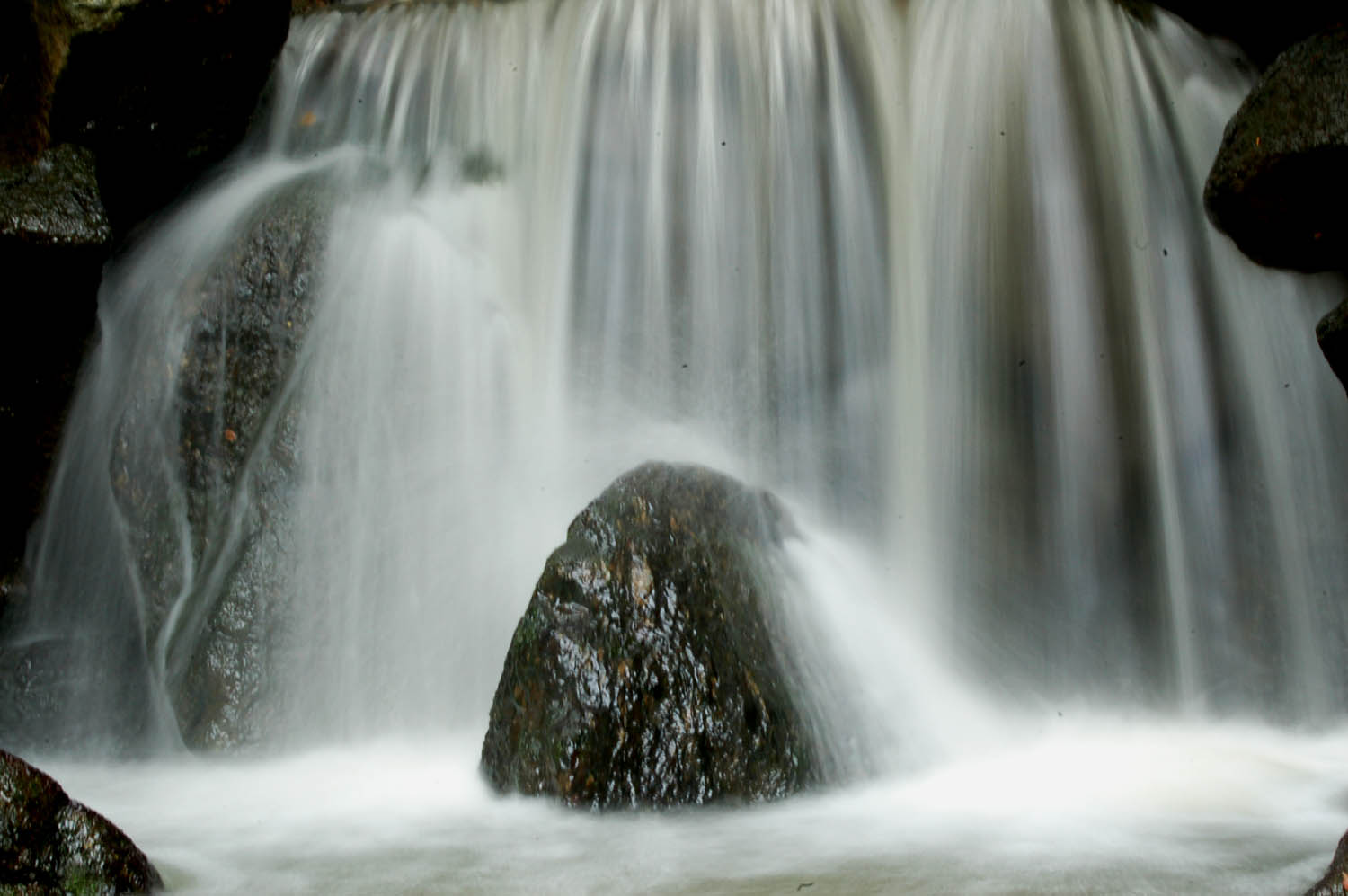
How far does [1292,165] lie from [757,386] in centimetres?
265

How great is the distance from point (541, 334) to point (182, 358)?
1731mm

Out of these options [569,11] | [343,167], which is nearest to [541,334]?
[343,167]

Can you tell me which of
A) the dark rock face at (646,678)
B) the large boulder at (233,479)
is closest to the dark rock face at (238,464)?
the large boulder at (233,479)

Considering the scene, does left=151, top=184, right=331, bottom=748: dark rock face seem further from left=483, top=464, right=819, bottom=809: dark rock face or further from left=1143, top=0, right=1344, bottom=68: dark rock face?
left=1143, top=0, right=1344, bottom=68: dark rock face

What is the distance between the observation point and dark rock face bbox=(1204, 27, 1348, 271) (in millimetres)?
5008

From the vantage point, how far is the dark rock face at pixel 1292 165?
5.01 m

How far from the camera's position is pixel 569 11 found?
6.61 metres

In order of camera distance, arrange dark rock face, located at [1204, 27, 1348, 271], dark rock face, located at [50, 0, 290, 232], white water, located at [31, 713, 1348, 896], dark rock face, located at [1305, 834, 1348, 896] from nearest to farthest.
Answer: dark rock face, located at [1305, 834, 1348, 896] < white water, located at [31, 713, 1348, 896] < dark rock face, located at [1204, 27, 1348, 271] < dark rock face, located at [50, 0, 290, 232]

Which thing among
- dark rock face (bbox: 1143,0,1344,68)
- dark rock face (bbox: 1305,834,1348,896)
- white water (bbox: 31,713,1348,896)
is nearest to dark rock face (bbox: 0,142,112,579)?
white water (bbox: 31,713,1348,896)

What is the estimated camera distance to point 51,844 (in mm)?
2500

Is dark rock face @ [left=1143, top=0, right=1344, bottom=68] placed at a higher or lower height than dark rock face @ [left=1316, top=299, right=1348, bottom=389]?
higher

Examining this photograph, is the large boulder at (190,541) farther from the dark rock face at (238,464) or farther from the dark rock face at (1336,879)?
the dark rock face at (1336,879)

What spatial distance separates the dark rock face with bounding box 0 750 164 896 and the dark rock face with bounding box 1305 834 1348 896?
8.61 feet

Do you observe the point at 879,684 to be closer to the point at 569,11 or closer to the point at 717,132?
the point at 717,132
